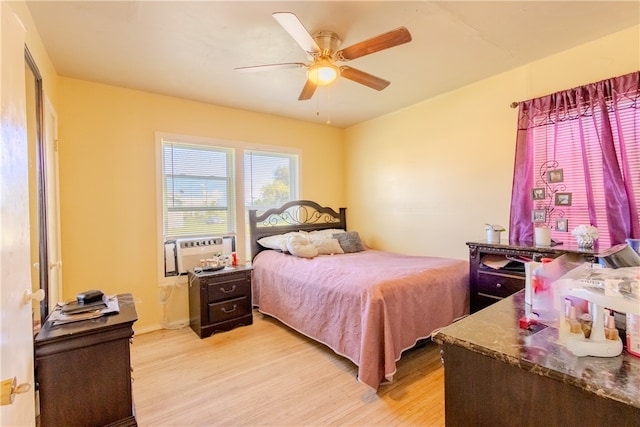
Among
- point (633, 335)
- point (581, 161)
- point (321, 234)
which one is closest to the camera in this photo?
point (633, 335)

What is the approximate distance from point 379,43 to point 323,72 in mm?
478

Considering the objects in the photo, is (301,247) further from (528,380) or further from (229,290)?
(528,380)

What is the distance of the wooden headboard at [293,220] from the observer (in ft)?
13.4

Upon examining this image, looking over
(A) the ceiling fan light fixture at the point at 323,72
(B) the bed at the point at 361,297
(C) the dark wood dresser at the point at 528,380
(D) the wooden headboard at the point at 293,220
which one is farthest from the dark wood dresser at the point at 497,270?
(D) the wooden headboard at the point at 293,220

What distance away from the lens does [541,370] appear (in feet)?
2.77

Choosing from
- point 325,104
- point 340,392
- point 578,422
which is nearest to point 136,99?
point 325,104

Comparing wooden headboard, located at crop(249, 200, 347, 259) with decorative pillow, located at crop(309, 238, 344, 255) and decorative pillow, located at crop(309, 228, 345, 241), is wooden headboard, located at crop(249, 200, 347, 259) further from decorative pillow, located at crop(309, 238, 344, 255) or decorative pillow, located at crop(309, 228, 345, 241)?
decorative pillow, located at crop(309, 238, 344, 255)

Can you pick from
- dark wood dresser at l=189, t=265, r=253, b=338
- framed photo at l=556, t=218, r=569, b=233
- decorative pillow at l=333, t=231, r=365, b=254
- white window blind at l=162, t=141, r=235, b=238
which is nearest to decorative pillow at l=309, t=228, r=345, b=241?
decorative pillow at l=333, t=231, r=365, b=254

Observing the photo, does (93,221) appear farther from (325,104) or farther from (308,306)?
(325,104)

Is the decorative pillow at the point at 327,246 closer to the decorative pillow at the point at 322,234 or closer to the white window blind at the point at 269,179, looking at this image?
the decorative pillow at the point at 322,234

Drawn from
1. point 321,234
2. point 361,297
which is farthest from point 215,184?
point 361,297

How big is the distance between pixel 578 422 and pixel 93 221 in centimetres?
372

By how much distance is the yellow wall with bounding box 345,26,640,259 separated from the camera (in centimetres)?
263

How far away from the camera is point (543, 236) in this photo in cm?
259
